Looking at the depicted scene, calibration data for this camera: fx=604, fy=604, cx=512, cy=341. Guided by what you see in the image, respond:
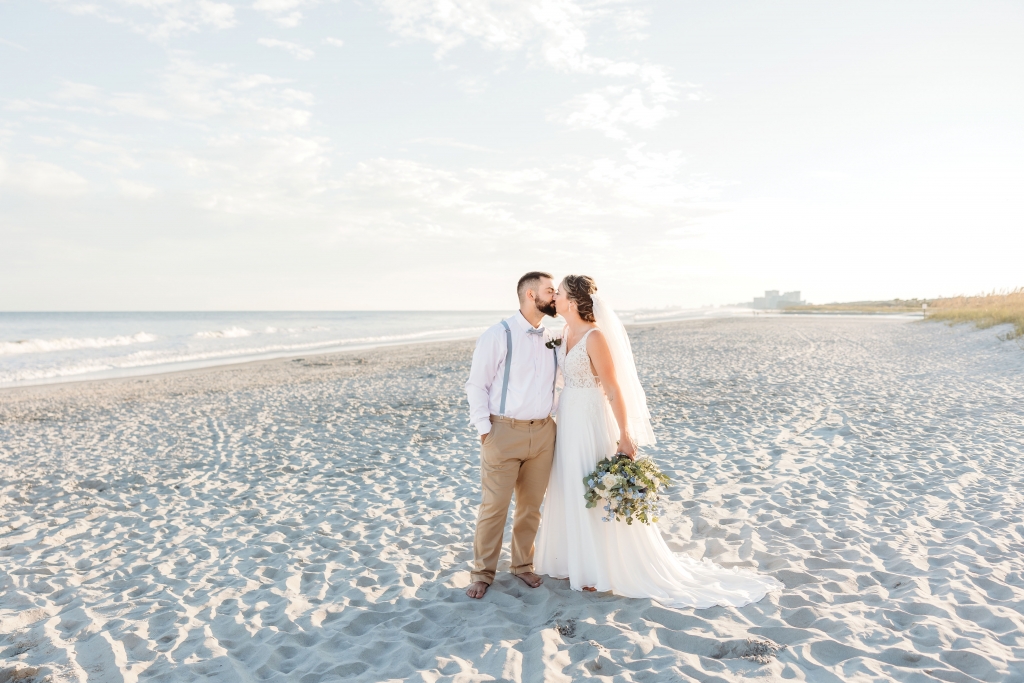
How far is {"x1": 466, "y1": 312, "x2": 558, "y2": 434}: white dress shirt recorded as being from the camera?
4180 mm

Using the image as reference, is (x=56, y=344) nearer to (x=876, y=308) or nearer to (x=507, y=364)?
(x=507, y=364)

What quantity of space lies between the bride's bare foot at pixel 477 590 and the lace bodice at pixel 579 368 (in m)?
1.59

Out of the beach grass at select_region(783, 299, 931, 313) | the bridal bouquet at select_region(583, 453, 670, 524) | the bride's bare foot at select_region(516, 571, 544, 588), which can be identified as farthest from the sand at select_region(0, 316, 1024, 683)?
the beach grass at select_region(783, 299, 931, 313)

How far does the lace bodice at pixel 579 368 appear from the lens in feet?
14.0

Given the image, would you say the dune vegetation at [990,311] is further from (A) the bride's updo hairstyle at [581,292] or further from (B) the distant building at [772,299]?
(B) the distant building at [772,299]

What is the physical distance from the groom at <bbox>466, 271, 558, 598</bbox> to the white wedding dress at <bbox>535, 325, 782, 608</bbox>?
154 millimetres

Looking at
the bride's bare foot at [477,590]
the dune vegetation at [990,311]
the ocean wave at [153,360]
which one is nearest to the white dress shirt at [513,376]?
the bride's bare foot at [477,590]

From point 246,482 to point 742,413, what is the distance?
8.00 metres


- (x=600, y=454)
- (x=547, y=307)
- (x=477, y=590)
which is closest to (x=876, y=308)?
(x=600, y=454)

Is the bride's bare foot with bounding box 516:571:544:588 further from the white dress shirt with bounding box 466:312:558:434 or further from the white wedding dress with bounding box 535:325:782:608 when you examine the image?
the white dress shirt with bounding box 466:312:558:434

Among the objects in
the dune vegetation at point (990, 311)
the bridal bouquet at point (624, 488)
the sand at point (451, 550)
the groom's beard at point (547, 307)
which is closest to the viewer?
the sand at point (451, 550)

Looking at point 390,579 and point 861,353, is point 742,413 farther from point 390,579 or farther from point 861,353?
point 861,353

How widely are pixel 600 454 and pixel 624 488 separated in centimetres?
37

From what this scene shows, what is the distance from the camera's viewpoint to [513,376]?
422cm
